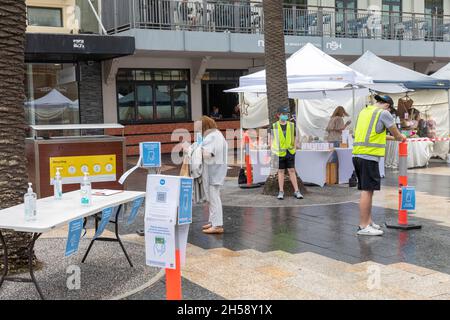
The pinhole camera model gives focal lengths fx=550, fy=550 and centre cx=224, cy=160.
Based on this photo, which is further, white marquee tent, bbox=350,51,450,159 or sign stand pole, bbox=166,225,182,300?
white marquee tent, bbox=350,51,450,159

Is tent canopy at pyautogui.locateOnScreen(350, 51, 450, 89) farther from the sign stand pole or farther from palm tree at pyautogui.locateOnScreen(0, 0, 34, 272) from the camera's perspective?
the sign stand pole

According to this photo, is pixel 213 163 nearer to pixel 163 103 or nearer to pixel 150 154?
pixel 150 154

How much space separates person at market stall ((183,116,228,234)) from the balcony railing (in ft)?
33.2

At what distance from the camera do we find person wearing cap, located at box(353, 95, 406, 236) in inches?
286

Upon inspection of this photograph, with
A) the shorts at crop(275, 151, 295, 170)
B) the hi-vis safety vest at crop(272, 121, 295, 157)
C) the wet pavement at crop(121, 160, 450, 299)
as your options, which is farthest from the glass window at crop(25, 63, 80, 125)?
the shorts at crop(275, 151, 295, 170)

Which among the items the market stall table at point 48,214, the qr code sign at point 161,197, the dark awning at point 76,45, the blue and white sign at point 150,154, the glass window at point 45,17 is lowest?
the market stall table at point 48,214

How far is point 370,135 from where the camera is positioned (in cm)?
733

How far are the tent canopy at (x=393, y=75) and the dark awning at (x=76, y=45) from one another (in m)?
6.95

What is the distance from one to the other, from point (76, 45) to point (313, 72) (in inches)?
272

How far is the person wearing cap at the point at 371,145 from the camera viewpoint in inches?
286

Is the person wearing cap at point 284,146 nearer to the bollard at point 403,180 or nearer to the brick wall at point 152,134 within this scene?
the bollard at point 403,180

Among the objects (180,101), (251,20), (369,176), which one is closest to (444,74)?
(251,20)

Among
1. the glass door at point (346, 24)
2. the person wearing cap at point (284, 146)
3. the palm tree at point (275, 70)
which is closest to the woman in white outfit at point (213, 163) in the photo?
the person wearing cap at point (284, 146)

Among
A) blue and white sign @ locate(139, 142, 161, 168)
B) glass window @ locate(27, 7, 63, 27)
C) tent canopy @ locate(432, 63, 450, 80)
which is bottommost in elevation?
blue and white sign @ locate(139, 142, 161, 168)
